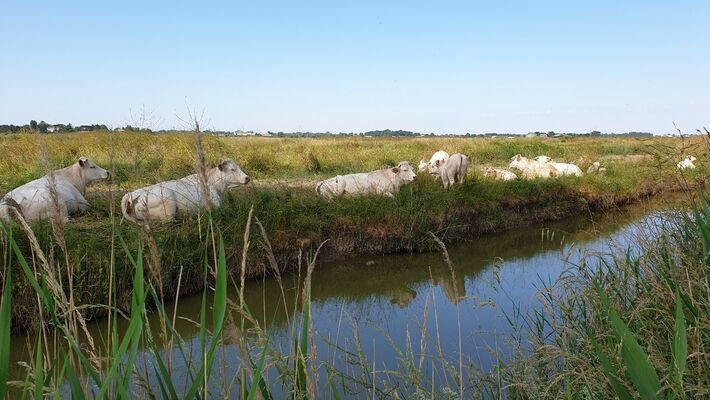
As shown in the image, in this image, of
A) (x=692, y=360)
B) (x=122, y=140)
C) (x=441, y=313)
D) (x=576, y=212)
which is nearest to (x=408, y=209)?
(x=441, y=313)

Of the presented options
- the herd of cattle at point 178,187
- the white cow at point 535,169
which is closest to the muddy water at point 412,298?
the herd of cattle at point 178,187

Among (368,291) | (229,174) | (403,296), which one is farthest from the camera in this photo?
(229,174)

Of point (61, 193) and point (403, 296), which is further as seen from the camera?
point (61, 193)

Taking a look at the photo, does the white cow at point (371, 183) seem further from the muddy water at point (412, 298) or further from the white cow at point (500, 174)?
the white cow at point (500, 174)

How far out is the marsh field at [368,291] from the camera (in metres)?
1.30

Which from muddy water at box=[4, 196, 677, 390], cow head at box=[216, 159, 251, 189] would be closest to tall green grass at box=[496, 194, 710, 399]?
muddy water at box=[4, 196, 677, 390]

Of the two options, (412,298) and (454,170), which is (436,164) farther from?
(412,298)

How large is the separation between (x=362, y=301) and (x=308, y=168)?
950 cm

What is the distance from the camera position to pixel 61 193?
23.6 ft

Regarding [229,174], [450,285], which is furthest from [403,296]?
[229,174]

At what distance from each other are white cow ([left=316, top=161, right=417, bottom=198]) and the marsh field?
30 cm

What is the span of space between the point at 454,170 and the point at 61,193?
7035 millimetres

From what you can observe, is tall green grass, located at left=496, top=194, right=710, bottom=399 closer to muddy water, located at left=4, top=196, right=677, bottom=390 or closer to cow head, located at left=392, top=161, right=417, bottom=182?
muddy water, located at left=4, top=196, right=677, bottom=390

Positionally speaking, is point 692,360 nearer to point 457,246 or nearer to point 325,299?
point 325,299
